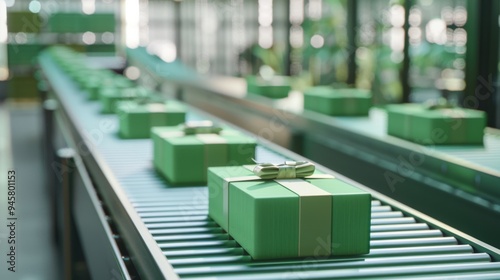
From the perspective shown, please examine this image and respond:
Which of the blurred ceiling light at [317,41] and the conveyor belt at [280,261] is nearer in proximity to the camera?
the conveyor belt at [280,261]

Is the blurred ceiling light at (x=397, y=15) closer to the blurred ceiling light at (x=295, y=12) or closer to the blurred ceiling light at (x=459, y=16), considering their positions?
the blurred ceiling light at (x=459, y=16)

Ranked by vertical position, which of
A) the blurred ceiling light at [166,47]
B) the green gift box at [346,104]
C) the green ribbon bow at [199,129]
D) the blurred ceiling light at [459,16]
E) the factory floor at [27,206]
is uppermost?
the blurred ceiling light at [459,16]

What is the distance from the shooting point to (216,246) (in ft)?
11.9

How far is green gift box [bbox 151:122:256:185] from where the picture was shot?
16.8 feet

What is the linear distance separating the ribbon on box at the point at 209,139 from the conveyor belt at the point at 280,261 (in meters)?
0.22

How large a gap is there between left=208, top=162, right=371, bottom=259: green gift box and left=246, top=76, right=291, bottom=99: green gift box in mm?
8737

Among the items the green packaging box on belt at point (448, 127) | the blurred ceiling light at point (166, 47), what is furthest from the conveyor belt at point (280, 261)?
the blurred ceiling light at point (166, 47)

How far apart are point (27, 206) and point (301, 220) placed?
655 cm

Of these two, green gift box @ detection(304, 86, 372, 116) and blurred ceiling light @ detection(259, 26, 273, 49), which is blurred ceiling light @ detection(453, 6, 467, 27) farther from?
blurred ceiling light @ detection(259, 26, 273, 49)

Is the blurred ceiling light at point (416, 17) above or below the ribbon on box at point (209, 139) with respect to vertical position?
above

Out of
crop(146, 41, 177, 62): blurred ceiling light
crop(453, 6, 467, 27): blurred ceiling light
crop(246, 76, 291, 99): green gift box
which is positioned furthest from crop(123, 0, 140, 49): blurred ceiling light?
crop(453, 6, 467, 27): blurred ceiling light

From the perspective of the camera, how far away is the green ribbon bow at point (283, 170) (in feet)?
12.3

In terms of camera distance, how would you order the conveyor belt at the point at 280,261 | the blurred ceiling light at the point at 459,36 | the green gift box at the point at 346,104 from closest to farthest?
1. the conveyor belt at the point at 280,261
2. the green gift box at the point at 346,104
3. the blurred ceiling light at the point at 459,36

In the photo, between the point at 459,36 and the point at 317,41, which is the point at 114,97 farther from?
the point at 317,41
